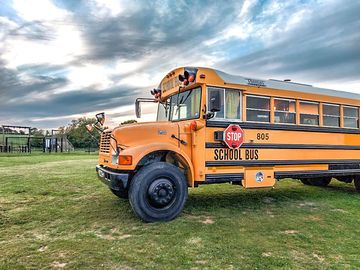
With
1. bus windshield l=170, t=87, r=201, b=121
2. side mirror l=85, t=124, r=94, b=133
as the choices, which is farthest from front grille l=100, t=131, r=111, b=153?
bus windshield l=170, t=87, r=201, b=121

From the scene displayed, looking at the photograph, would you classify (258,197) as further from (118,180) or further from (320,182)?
(118,180)

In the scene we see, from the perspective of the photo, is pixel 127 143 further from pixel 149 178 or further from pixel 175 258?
pixel 175 258

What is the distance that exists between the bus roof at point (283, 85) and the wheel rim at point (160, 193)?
2151mm

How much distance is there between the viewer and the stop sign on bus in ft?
18.2

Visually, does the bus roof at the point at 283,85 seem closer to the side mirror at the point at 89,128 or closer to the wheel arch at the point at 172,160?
the wheel arch at the point at 172,160

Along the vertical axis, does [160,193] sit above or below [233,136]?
below

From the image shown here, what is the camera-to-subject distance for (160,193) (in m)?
4.88

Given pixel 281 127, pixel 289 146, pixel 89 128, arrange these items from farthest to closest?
pixel 289 146, pixel 281 127, pixel 89 128

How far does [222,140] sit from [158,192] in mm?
1499

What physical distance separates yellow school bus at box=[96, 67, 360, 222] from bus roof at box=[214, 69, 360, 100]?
21mm

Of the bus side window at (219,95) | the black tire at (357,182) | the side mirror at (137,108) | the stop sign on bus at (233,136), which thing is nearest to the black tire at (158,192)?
the stop sign on bus at (233,136)

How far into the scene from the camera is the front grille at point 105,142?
5453 millimetres

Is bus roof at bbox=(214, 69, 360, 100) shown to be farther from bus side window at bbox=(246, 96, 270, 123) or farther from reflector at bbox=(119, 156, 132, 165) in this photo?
reflector at bbox=(119, 156, 132, 165)

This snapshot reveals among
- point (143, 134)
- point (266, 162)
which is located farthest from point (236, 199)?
point (143, 134)
